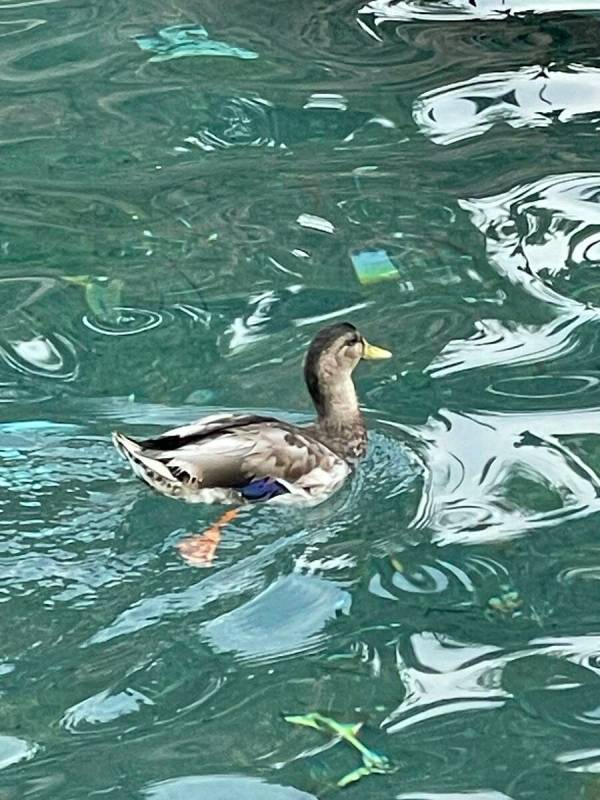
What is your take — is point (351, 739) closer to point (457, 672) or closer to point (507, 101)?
Answer: point (457, 672)

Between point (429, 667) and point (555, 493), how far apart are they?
0.86 m

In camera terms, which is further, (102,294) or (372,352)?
(102,294)

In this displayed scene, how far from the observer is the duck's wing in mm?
4387

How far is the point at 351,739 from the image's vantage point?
3836mm

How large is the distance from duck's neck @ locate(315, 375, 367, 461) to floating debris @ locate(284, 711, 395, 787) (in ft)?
3.39

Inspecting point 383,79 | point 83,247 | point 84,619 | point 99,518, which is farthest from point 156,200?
point 84,619

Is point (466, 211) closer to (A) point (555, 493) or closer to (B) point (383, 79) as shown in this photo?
(B) point (383, 79)

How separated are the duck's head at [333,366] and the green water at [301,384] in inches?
9.1

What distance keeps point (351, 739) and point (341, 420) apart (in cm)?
120

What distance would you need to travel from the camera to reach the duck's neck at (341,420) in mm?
4770

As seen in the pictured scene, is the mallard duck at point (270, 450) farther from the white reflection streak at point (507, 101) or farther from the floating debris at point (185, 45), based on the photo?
the floating debris at point (185, 45)

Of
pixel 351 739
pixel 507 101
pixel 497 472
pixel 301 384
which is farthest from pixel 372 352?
pixel 507 101

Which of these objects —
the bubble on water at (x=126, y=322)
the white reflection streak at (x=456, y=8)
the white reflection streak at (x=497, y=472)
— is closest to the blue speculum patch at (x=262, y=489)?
the white reflection streak at (x=497, y=472)

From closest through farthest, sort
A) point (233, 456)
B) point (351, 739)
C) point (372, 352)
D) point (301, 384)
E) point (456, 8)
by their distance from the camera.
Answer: point (351, 739) < point (233, 456) < point (372, 352) < point (301, 384) < point (456, 8)
